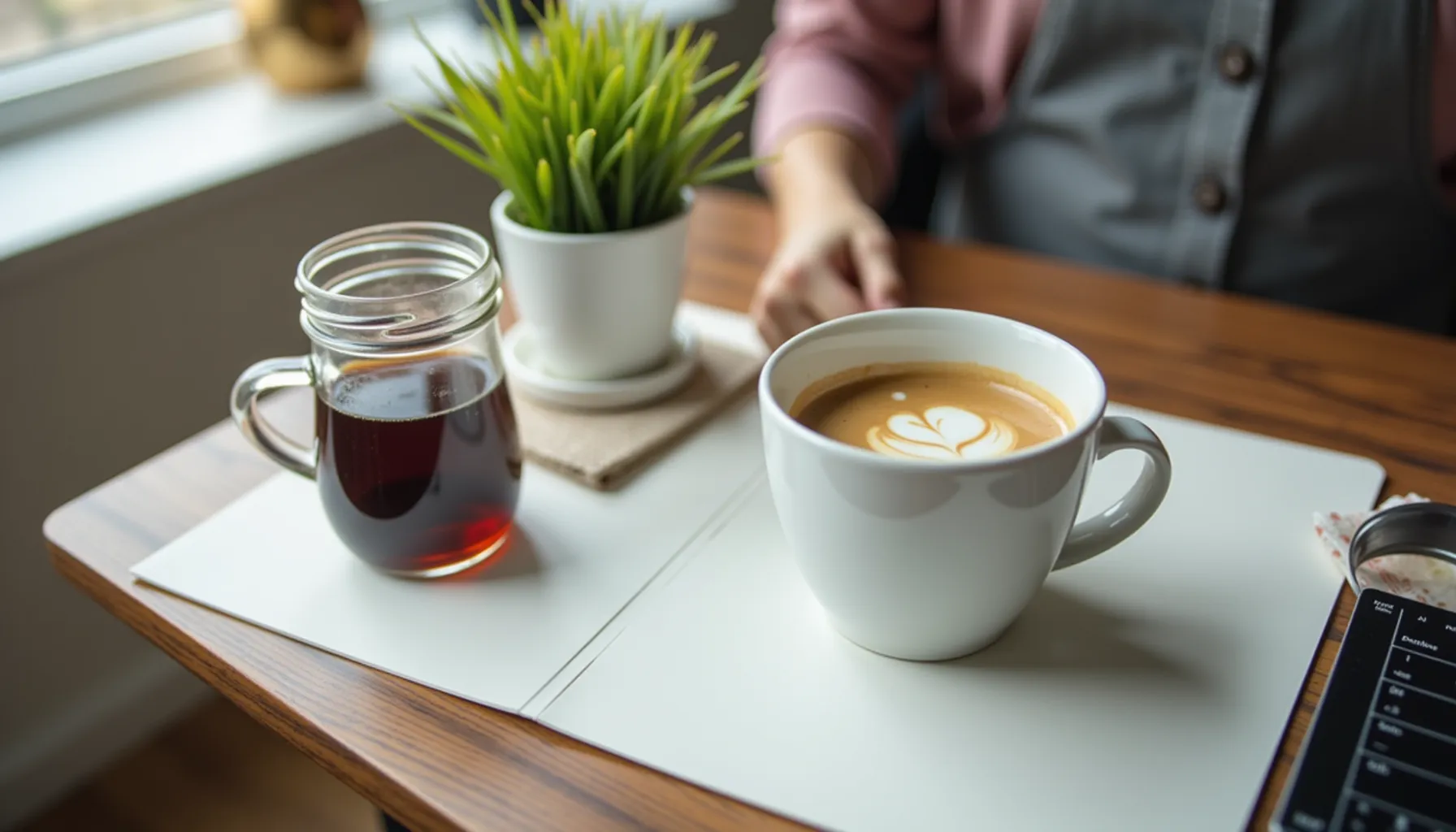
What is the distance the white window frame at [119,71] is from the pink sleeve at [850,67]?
662 mm

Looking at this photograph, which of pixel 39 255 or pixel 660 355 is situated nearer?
pixel 660 355

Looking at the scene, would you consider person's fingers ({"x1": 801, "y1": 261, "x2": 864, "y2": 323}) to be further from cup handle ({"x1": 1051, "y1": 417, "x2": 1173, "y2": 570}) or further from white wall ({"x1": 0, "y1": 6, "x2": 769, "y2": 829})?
white wall ({"x1": 0, "y1": 6, "x2": 769, "y2": 829})

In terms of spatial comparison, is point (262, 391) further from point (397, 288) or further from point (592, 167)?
point (592, 167)

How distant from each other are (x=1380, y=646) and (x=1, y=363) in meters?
1.03

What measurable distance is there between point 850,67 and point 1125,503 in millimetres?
631

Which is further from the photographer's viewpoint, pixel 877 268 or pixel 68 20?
pixel 68 20

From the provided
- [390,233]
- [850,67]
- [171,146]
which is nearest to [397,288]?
[390,233]

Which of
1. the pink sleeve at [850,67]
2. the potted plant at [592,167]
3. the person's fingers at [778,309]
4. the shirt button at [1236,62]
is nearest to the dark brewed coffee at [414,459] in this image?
the potted plant at [592,167]

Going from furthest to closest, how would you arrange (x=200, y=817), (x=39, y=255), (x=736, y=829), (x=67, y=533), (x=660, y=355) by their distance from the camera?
(x=200, y=817) → (x=39, y=255) → (x=660, y=355) → (x=67, y=533) → (x=736, y=829)

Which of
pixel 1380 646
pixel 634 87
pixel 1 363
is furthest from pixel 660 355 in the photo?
pixel 1 363

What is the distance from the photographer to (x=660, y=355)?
669 millimetres

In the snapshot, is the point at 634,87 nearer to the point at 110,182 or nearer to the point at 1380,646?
the point at 1380,646

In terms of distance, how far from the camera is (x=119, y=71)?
1.18 meters

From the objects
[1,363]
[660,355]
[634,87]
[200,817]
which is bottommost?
[200,817]
